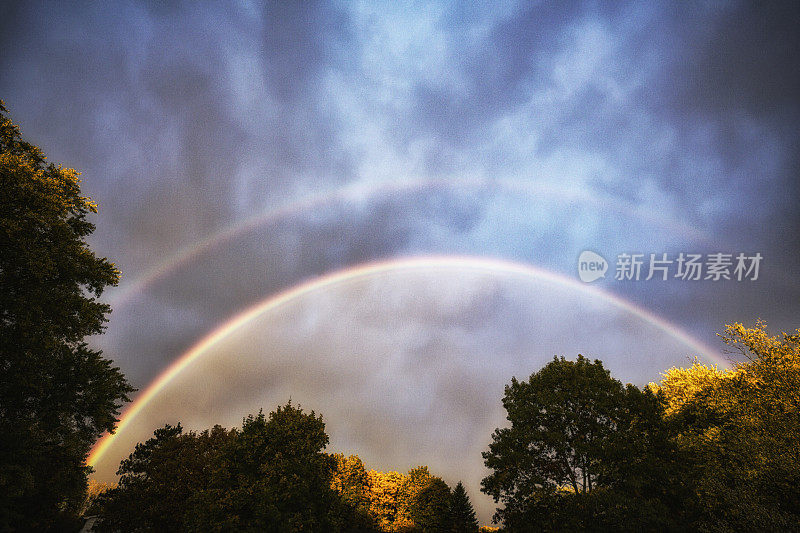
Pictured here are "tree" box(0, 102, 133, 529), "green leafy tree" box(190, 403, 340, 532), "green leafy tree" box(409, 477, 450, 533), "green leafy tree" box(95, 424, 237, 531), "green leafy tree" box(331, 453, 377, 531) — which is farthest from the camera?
"green leafy tree" box(409, 477, 450, 533)

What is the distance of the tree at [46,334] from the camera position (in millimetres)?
17094

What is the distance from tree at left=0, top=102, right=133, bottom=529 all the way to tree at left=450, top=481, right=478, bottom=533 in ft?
224

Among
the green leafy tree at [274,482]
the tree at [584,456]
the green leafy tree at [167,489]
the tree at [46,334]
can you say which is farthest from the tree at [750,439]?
the green leafy tree at [167,489]

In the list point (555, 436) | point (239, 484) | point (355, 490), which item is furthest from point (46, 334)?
point (355, 490)

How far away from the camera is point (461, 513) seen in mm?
74625

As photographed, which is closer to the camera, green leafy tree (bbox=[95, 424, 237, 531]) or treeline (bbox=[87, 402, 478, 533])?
treeline (bbox=[87, 402, 478, 533])

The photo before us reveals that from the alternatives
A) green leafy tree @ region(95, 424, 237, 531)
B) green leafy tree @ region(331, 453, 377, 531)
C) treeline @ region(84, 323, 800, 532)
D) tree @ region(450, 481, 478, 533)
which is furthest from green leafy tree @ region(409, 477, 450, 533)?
treeline @ region(84, 323, 800, 532)

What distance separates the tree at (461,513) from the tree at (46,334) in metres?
68.3

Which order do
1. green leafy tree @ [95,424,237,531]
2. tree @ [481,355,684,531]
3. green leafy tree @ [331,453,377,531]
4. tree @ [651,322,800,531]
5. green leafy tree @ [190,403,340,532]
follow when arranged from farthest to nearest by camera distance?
green leafy tree @ [331,453,377,531], green leafy tree @ [95,424,237,531], green leafy tree @ [190,403,340,532], tree @ [481,355,684,531], tree @ [651,322,800,531]

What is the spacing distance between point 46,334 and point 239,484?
68.1 ft

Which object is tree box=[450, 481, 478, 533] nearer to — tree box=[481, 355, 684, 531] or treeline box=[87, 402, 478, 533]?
treeline box=[87, 402, 478, 533]

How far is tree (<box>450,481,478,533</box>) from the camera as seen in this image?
72500 millimetres

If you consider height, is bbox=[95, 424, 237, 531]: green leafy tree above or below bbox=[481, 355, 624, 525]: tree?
below

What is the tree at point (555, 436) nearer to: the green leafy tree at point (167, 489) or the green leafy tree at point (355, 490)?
the green leafy tree at point (167, 489)
